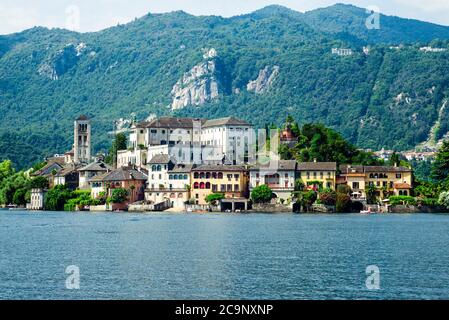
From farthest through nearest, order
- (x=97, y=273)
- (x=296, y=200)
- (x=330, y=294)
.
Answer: (x=296, y=200) < (x=97, y=273) < (x=330, y=294)

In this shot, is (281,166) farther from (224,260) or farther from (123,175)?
(224,260)

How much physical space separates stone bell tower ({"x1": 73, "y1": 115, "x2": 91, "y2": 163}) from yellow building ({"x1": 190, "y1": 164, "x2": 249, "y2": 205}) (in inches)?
2012

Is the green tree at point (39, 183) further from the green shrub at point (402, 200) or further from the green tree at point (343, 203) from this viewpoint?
the green shrub at point (402, 200)

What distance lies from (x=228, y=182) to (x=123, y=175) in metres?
15.1

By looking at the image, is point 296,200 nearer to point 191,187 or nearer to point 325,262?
point 191,187

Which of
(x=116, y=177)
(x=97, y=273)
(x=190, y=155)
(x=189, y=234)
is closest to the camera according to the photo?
(x=97, y=273)

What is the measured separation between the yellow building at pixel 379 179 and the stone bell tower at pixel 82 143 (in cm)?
6147

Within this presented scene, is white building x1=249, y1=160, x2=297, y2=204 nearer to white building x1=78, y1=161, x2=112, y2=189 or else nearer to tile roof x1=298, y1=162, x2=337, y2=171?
tile roof x1=298, y1=162, x2=337, y2=171

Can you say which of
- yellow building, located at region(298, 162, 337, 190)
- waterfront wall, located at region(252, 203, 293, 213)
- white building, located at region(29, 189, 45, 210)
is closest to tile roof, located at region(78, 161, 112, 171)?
white building, located at region(29, 189, 45, 210)

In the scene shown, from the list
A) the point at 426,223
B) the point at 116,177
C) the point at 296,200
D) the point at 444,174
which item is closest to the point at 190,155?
the point at 116,177

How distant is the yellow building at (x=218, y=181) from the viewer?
12988cm

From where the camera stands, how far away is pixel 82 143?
182m

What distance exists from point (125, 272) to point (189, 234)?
28588 mm

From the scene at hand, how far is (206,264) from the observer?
56375mm
